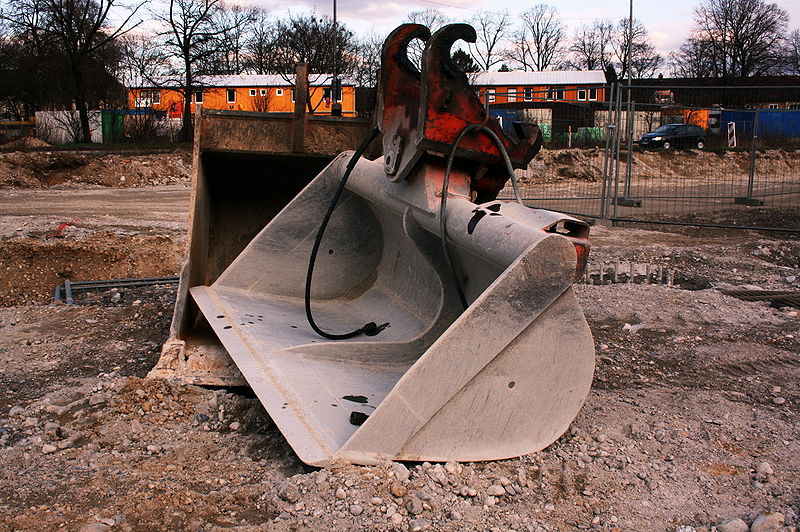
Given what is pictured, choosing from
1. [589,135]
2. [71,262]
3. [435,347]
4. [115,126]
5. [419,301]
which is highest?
[115,126]

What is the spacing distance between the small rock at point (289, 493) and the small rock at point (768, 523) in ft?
4.82

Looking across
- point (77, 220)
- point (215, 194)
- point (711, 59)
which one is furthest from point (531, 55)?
point (215, 194)

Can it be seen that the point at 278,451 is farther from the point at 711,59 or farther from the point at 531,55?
the point at 531,55

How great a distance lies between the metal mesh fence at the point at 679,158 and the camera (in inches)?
504

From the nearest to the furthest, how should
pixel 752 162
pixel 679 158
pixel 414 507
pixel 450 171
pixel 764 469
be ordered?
pixel 414 507, pixel 764 469, pixel 450 171, pixel 752 162, pixel 679 158

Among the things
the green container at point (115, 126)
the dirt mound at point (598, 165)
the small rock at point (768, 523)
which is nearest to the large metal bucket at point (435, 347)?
the small rock at point (768, 523)

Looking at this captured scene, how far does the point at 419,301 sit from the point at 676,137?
18.8 metres

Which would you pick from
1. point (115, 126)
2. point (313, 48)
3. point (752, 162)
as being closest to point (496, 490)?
point (752, 162)

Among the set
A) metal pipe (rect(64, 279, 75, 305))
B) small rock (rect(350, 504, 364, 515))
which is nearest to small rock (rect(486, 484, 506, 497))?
small rock (rect(350, 504, 364, 515))

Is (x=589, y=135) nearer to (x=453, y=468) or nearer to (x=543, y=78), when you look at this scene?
(x=453, y=468)

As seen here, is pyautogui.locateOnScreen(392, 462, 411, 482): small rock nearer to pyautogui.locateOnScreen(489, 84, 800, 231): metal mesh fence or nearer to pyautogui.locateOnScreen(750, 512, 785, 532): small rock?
pyautogui.locateOnScreen(750, 512, 785, 532): small rock

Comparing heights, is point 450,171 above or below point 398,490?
above

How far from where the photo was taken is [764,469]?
118 inches

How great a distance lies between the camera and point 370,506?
2.60m
